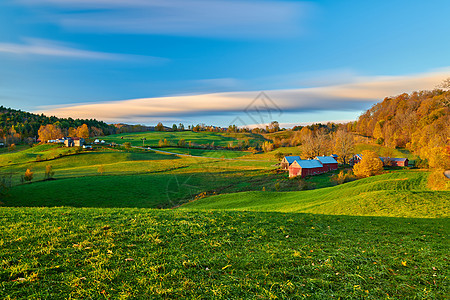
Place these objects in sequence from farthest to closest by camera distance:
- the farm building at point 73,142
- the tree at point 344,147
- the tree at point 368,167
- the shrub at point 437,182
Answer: the farm building at point 73,142, the tree at point 344,147, the tree at point 368,167, the shrub at point 437,182

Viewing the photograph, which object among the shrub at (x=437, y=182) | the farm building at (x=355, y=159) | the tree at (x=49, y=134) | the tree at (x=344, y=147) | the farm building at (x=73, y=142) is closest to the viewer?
the shrub at (x=437, y=182)

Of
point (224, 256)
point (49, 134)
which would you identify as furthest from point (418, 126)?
point (49, 134)

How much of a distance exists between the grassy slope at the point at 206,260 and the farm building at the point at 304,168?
193 feet

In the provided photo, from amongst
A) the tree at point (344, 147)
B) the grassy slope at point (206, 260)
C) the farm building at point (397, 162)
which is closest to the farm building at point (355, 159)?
the tree at point (344, 147)

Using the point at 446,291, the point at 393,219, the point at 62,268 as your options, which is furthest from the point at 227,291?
the point at 393,219

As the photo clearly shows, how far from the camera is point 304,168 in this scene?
71.0 meters

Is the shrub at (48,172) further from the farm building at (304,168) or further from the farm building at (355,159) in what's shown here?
the farm building at (355,159)

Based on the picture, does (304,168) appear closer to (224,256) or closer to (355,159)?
(355,159)

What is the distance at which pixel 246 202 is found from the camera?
3516cm

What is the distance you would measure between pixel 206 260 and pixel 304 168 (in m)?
68.2

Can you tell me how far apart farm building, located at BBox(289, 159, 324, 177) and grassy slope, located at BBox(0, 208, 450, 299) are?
58786mm

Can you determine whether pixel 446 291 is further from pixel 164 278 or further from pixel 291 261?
pixel 164 278

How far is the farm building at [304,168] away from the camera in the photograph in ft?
232

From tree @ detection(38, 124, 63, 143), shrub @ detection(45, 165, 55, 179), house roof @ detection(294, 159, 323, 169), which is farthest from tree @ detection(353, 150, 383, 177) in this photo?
tree @ detection(38, 124, 63, 143)
